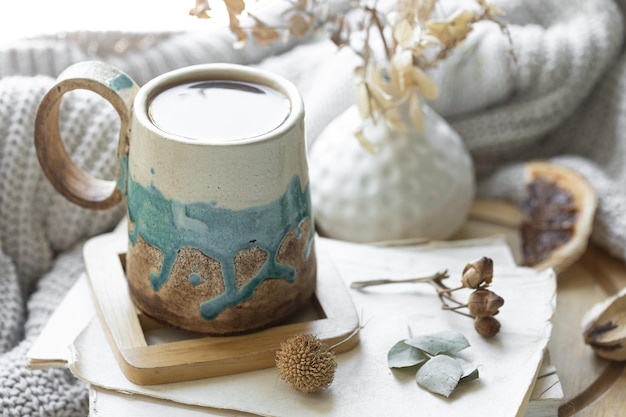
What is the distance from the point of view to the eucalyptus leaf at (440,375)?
617 mm

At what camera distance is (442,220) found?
86 centimetres

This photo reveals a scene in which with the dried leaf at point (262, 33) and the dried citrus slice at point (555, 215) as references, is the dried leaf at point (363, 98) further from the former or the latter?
the dried citrus slice at point (555, 215)

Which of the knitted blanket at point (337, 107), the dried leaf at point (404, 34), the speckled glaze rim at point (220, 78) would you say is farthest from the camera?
the knitted blanket at point (337, 107)

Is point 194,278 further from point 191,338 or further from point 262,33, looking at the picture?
point 262,33

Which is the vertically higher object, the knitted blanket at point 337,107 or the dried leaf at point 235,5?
the dried leaf at point 235,5

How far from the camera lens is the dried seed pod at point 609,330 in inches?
29.1

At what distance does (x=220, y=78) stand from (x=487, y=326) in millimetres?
288

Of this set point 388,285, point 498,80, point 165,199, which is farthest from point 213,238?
point 498,80

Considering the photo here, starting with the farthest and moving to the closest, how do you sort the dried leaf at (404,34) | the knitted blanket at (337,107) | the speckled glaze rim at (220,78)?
the knitted blanket at (337,107), the dried leaf at (404,34), the speckled glaze rim at (220,78)

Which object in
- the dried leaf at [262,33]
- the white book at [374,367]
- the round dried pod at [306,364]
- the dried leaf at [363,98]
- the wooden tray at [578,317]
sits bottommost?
the wooden tray at [578,317]

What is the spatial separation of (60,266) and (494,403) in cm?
45

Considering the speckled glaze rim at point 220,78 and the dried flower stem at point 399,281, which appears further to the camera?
the dried flower stem at point 399,281

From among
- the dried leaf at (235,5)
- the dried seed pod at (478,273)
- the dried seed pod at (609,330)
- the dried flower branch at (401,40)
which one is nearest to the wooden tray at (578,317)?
the dried seed pod at (609,330)

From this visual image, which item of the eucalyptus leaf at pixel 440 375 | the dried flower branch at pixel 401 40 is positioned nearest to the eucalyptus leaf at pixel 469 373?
the eucalyptus leaf at pixel 440 375
